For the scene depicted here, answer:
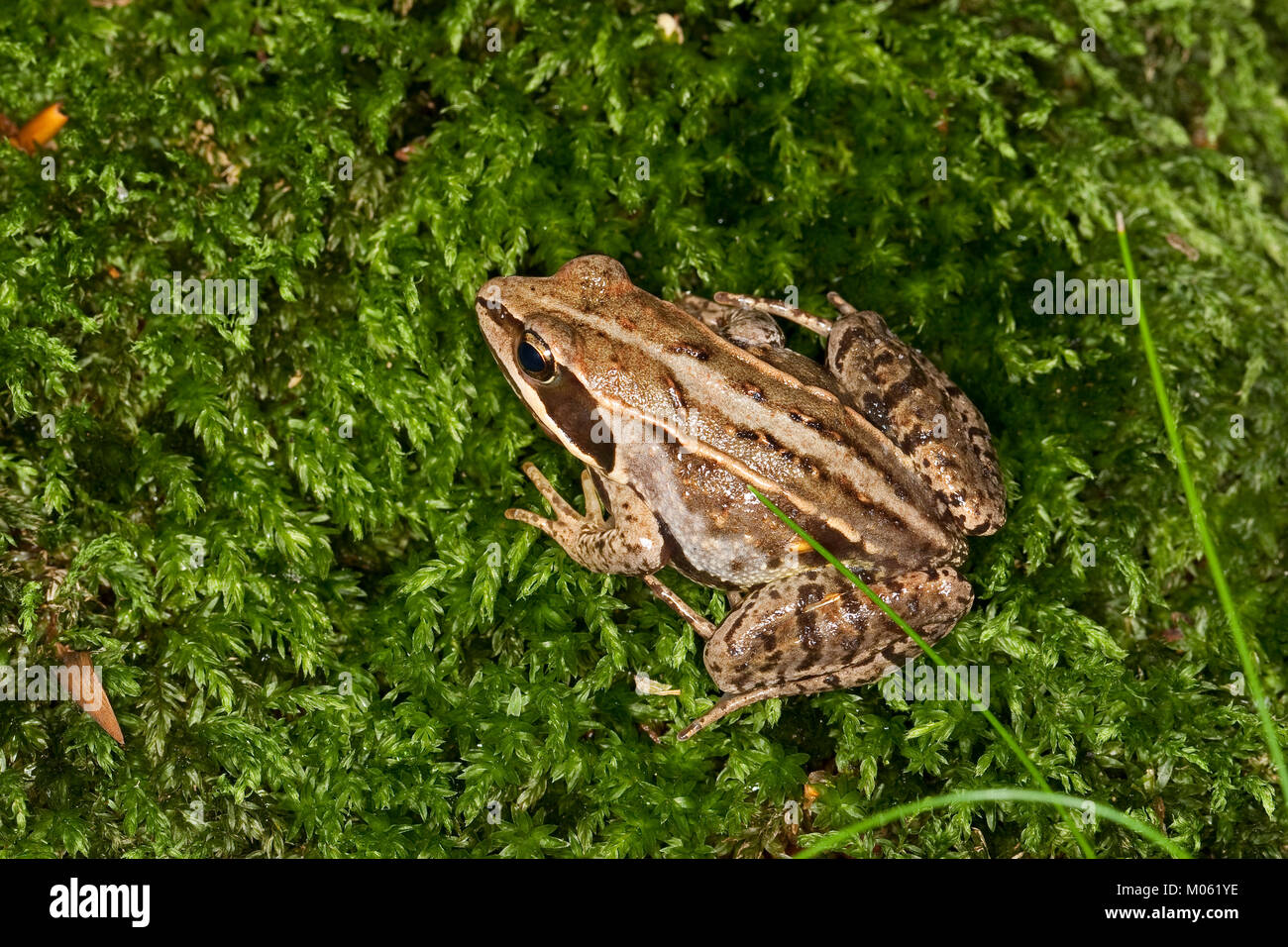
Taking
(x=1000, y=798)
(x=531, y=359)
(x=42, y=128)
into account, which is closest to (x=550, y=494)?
(x=531, y=359)

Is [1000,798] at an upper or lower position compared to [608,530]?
lower

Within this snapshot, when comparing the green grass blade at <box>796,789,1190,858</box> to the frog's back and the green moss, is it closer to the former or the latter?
the green moss

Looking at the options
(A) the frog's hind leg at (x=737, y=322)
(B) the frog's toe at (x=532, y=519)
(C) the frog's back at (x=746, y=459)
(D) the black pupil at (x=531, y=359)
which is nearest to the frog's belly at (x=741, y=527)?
(C) the frog's back at (x=746, y=459)

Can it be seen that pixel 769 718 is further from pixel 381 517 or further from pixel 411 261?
pixel 411 261

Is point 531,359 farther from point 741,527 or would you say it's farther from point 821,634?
point 821,634

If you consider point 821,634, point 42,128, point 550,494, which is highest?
point 42,128

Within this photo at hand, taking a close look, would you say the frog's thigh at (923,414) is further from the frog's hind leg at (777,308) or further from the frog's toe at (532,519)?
the frog's toe at (532,519)

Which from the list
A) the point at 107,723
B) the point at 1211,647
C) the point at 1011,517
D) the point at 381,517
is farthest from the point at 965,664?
the point at 107,723
